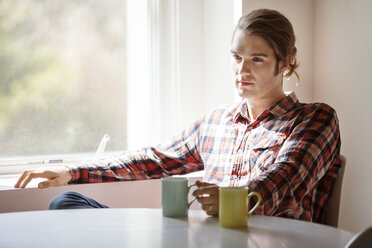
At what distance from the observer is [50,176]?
1859 millimetres

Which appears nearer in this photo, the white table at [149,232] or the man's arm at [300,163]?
the white table at [149,232]

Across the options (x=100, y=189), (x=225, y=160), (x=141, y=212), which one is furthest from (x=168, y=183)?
(x=100, y=189)

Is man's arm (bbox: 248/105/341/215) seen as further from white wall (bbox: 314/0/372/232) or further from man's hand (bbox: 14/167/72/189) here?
man's hand (bbox: 14/167/72/189)

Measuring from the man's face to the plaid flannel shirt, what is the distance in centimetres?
8

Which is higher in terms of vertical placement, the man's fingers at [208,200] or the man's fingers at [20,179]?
the man's fingers at [208,200]

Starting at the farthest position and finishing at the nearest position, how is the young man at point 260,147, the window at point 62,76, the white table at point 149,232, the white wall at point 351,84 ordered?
the window at point 62,76, the white wall at point 351,84, the young man at point 260,147, the white table at point 149,232

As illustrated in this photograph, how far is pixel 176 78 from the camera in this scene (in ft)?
8.68

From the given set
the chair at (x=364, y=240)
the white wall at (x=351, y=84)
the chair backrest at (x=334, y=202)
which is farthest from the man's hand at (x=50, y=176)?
the chair at (x=364, y=240)

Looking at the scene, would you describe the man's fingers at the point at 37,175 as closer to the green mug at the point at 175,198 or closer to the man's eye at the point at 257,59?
the green mug at the point at 175,198

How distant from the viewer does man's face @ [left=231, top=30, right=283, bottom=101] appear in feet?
5.96

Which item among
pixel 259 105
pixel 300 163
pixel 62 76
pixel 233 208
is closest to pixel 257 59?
pixel 259 105

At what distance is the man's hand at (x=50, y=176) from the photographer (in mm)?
1832

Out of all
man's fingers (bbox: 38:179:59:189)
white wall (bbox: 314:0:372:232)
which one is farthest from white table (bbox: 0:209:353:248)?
white wall (bbox: 314:0:372:232)

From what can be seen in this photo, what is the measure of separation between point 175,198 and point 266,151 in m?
0.52
